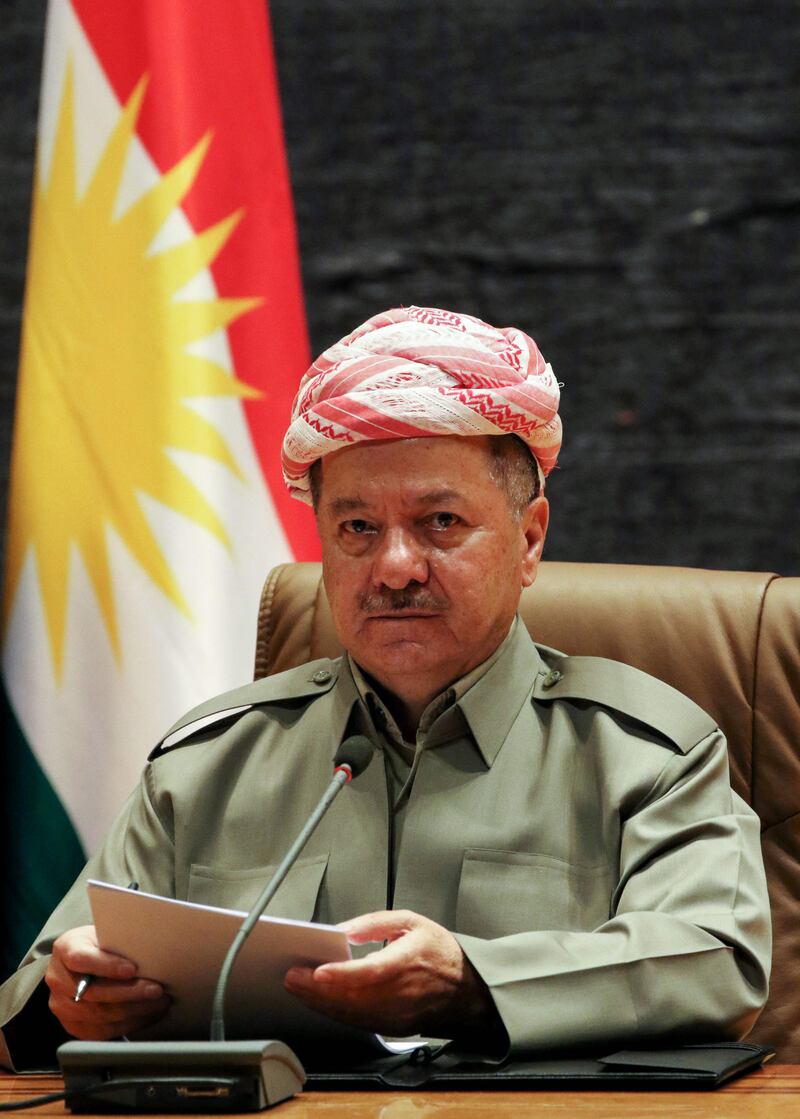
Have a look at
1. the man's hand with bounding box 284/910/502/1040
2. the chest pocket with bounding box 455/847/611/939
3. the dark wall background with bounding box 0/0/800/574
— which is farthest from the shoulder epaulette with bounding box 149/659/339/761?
the dark wall background with bounding box 0/0/800/574

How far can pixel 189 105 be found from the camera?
2.71 m

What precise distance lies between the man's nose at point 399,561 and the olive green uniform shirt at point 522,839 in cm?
17

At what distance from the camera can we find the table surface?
1135 millimetres

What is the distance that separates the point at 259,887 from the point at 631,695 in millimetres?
512

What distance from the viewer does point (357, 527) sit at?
5.91 feet

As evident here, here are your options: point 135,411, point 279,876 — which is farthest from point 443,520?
point 135,411

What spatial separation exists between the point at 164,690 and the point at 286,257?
86 cm

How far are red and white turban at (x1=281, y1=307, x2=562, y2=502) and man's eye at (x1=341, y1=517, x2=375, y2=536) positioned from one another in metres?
0.10

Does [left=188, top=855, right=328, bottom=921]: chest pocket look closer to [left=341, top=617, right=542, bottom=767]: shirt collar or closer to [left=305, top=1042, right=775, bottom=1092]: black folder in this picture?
[left=341, top=617, right=542, bottom=767]: shirt collar

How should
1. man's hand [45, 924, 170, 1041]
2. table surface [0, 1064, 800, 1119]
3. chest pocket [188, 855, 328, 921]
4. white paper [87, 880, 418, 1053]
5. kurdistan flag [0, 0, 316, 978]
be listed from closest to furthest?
table surface [0, 1064, 800, 1119]
white paper [87, 880, 418, 1053]
man's hand [45, 924, 170, 1041]
chest pocket [188, 855, 328, 921]
kurdistan flag [0, 0, 316, 978]

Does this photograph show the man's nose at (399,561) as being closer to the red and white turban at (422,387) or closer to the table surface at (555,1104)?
the red and white turban at (422,387)

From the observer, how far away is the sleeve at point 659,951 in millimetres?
1374

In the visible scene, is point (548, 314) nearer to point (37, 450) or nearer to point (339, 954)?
point (37, 450)

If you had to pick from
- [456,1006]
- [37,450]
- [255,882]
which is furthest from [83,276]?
[456,1006]
